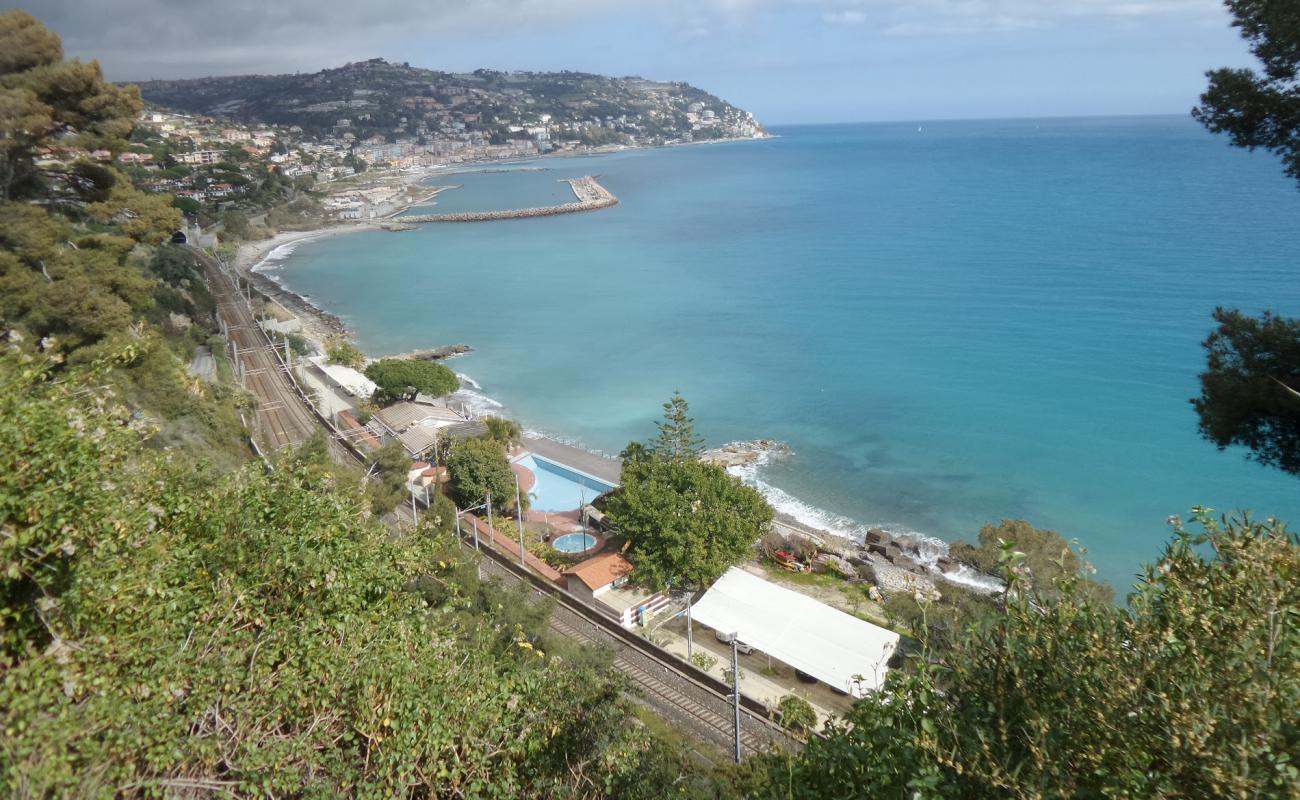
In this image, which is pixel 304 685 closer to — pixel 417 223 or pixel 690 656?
pixel 690 656

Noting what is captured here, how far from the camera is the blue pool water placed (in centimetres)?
1476

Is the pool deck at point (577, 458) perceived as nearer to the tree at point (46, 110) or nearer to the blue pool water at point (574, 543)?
the blue pool water at point (574, 543)

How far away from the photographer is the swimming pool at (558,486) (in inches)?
692

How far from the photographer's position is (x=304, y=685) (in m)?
3.14

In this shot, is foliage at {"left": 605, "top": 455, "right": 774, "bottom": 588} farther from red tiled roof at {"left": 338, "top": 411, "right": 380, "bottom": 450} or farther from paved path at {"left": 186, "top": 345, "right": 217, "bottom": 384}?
paved path at {"left": 186, "top": 345, "right": 217, "bottom": 384}

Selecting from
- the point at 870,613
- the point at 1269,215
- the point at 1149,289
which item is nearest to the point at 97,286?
the point at 870,613

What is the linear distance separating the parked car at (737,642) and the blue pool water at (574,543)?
3.93m

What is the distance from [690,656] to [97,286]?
9.95 meters

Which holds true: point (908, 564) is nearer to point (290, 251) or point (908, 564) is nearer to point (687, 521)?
point (687, 521)

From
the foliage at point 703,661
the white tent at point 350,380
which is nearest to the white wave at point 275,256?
the white tent at point 350,380

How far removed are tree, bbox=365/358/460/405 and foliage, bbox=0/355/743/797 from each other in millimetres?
18028

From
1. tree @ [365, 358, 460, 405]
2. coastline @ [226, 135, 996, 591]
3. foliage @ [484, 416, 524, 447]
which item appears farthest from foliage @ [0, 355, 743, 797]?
tree @ [365, 358, 460, 405]

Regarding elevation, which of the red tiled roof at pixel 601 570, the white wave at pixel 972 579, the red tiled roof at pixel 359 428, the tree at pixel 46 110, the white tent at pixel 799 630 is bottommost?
the white wave at pixel 972 579

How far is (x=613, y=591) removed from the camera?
41.5 ft
